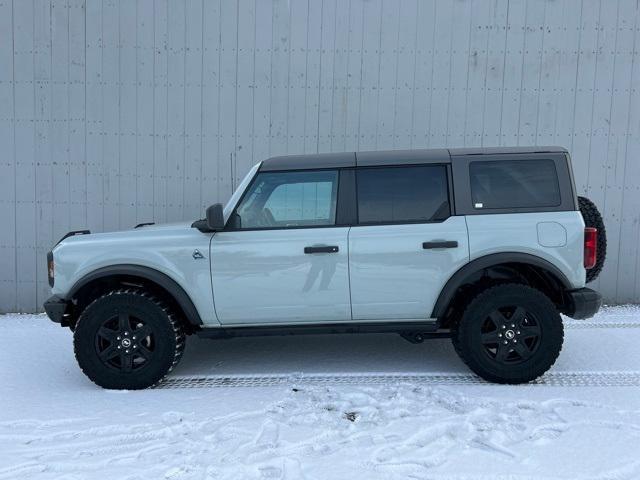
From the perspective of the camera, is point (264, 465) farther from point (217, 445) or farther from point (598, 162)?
point (598, 162)

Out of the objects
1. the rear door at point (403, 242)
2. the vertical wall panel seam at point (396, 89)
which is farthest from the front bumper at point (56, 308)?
the vertical wall panel seam at point (396, 89)

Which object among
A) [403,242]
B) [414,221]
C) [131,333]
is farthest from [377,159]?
[131,333]

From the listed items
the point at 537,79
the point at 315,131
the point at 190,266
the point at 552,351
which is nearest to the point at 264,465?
the point at 190,266

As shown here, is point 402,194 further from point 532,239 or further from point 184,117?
point 184,117

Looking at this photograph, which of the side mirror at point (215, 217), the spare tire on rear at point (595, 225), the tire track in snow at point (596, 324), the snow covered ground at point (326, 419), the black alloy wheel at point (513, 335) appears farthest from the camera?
the tire track in snow at point (596, 324)

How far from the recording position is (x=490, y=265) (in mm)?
4145

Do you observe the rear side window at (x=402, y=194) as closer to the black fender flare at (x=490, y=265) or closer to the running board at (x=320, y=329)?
the black fender flare at (x=490, y=265)

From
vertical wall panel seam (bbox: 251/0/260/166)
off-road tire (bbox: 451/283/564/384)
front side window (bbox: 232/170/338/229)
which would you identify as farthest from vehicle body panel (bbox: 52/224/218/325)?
vertical wall panel seam (bbox: 251/0/260/166)

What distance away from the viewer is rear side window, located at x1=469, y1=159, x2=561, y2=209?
4184mm

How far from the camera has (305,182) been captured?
4.29m

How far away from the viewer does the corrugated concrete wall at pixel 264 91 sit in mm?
6520

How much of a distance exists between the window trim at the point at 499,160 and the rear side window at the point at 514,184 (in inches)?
0.9

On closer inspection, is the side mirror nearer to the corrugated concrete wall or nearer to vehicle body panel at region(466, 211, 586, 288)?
vehicle body panel at region(466, 211, 586, 288)

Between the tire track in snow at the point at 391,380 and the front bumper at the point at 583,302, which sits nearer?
the front bumper at the point at 583,302
